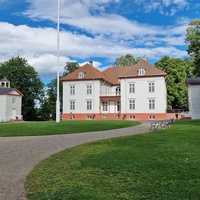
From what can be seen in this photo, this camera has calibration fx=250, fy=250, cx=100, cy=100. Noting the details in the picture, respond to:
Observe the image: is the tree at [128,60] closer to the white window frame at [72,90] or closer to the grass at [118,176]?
the white window frame at [72,90]

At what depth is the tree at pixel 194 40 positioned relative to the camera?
83.5 ft

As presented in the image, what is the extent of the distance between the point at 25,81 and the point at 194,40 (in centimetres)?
Answer: 4245

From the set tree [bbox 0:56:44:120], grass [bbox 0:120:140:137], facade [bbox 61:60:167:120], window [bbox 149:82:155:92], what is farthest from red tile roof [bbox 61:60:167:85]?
grass [bbox 0:120:140:137]

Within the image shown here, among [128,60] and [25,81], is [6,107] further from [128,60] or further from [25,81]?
[128,60]

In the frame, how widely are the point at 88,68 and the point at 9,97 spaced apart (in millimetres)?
16518

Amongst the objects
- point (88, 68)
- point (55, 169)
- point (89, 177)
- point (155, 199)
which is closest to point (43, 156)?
point (55, 169)

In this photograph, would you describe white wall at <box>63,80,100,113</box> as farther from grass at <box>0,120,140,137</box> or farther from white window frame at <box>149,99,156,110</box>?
grass at <box>0,120,140,137</box>

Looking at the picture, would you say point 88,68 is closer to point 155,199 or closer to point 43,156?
point 43,156

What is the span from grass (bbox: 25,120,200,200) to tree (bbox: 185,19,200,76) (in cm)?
1899

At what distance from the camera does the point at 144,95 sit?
3950 centimetres

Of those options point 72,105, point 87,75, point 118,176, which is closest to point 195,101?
point 87,75

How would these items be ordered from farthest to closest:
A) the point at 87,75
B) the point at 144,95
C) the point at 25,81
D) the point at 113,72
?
the point at 25,81 → the point at 113,72 → the point at 87,75 → the point at 144,95

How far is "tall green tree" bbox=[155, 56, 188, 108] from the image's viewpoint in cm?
4956

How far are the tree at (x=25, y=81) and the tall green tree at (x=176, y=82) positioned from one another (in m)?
29.6
